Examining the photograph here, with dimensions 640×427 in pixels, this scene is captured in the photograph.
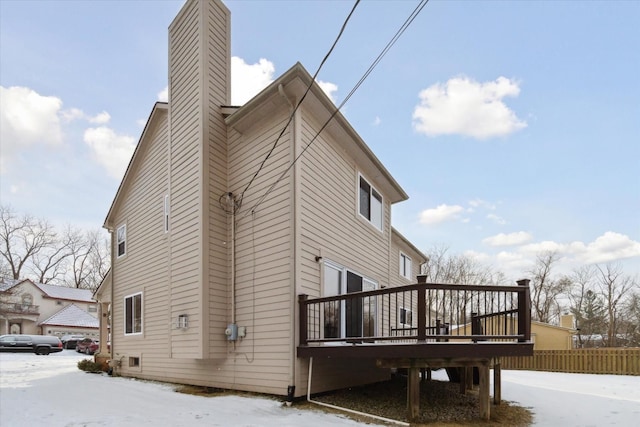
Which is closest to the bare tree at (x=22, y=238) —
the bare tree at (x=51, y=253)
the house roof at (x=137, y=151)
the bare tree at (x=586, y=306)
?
the bare tree at (x=51, y=253)

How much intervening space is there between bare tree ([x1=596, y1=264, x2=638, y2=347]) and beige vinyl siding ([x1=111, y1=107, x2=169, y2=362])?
3398 cm

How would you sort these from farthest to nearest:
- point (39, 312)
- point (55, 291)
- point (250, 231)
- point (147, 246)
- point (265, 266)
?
point (55, 291)
point (39, 312)
point (147, 246)
point (250, 231)
point (265, 266)

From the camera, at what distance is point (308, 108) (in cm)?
823

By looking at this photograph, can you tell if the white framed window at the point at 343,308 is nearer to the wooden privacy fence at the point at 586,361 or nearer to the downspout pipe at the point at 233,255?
the downspout pipe at the point at 233,255

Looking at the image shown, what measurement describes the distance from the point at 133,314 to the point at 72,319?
28.5m

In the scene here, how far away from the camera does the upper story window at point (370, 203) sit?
1082 centimetres

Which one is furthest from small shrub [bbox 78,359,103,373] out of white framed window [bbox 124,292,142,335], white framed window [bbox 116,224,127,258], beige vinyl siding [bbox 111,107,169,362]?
white framed window [bbox 116,224,127,258]

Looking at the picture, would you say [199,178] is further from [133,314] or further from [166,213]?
[133,314]

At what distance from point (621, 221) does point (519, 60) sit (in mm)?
19018

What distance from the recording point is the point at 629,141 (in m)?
13.6

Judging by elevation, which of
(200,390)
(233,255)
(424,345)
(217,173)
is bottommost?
(200,390)

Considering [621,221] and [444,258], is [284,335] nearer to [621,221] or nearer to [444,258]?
[621,221]

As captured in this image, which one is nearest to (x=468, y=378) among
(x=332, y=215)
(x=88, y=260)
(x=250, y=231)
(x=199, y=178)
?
(x=332, y=215)

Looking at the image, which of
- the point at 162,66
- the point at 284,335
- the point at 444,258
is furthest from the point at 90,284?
the point at 284,335
